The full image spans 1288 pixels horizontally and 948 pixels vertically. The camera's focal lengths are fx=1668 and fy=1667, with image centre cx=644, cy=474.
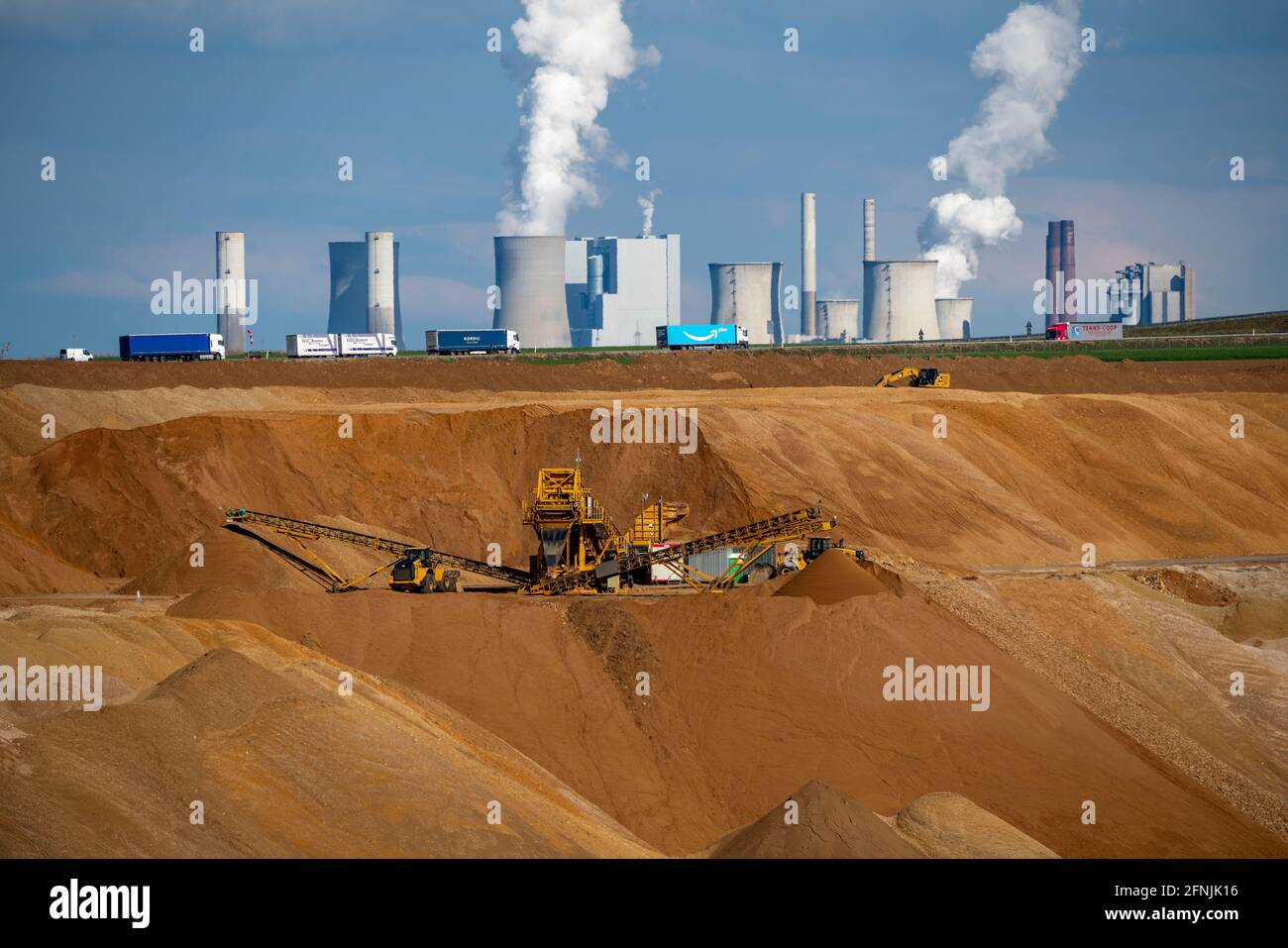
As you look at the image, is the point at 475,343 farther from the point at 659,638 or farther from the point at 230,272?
the point at 659,638

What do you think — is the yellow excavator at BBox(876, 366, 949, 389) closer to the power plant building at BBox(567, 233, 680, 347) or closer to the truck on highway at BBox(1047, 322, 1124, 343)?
the truck on highway at BBox(1047, 322, 1124, 343)

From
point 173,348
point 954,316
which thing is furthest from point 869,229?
point 173,348

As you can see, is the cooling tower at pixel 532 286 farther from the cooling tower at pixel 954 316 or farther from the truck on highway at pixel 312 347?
the cooling tower at pixel 954 316

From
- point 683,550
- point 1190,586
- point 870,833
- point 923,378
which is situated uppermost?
point 923,378

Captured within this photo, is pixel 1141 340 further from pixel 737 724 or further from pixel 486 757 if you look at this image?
pixel 486 757

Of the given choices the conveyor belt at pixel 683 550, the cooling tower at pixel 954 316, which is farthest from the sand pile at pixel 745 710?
the cooling tower at pixel 954 316

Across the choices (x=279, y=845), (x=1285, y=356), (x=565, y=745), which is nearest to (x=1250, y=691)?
(x=565, y=745)

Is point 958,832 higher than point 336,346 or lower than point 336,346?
lower

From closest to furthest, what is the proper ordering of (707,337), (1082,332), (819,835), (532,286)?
(819,835) < (707,337) < (532,286) < (1082,332)
